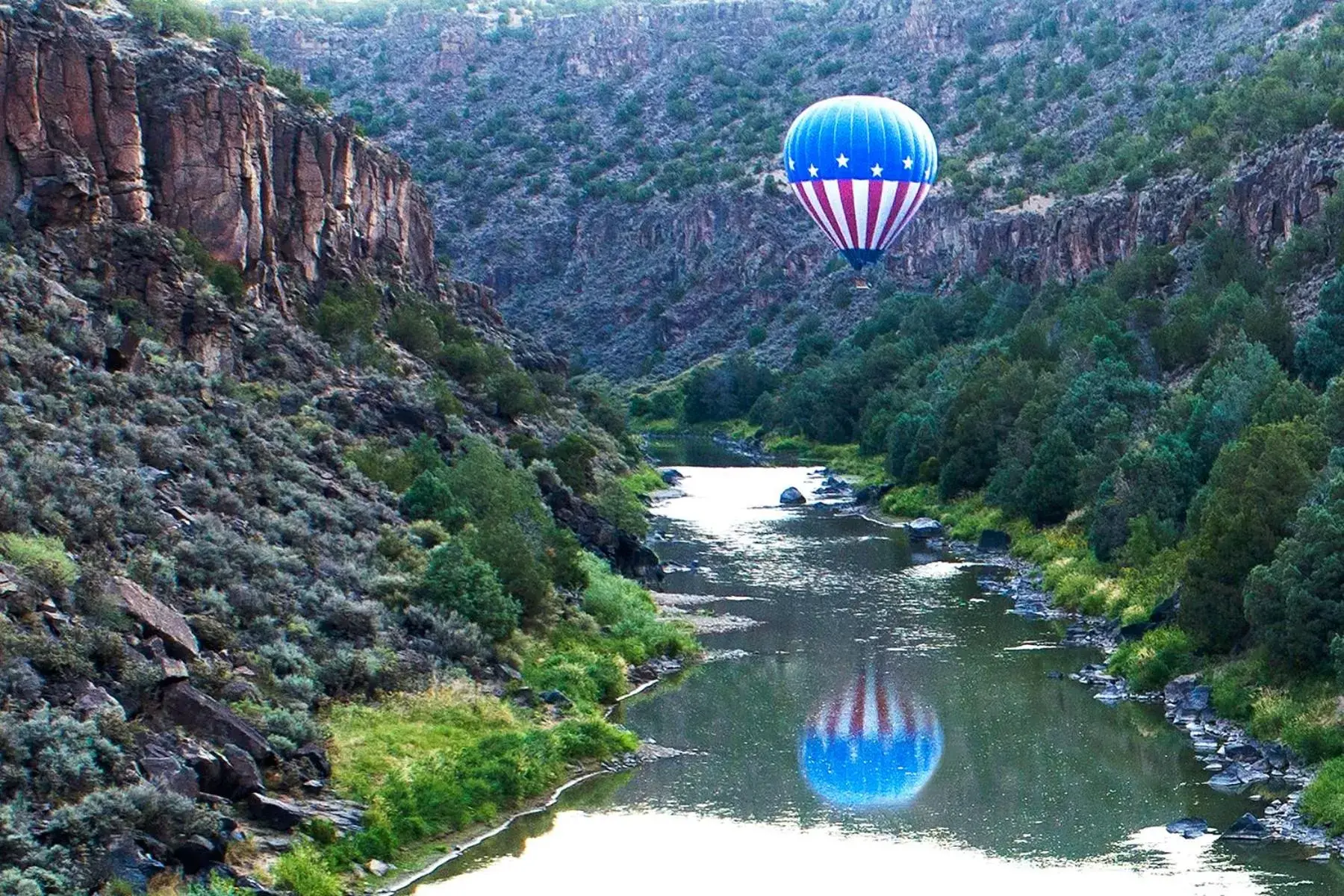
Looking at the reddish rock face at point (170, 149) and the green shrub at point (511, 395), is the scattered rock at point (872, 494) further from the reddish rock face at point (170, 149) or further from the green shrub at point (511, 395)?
the reddish rock face at point (170, 149)

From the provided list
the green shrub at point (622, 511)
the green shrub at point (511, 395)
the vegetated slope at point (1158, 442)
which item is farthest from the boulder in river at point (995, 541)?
the green shrub at point (511, 395)

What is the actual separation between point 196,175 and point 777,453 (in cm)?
5535

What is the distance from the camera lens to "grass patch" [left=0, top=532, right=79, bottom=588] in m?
30.8

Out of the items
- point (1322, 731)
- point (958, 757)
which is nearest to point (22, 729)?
point (958, 757)

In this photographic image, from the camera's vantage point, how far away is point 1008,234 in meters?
120

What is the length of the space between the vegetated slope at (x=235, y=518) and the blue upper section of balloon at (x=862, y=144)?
31647 mm

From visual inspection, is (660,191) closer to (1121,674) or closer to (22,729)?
(1121,674)

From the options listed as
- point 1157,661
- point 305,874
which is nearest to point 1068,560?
point 1157,661

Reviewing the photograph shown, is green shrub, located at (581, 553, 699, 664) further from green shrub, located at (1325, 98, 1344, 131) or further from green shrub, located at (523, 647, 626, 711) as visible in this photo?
green shrub, located at (1325, 98, 1344, 131)

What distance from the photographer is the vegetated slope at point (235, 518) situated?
28.4m

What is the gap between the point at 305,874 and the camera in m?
28.0

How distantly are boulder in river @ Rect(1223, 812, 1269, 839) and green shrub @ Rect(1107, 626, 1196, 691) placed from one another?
9776mm

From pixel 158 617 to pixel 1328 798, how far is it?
61.3 ft

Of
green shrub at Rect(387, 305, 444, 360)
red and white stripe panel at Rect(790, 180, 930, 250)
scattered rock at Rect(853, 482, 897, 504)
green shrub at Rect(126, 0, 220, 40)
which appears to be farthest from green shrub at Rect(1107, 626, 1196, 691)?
red and white stripe panel at Rect(790, 180, 930, 250)
